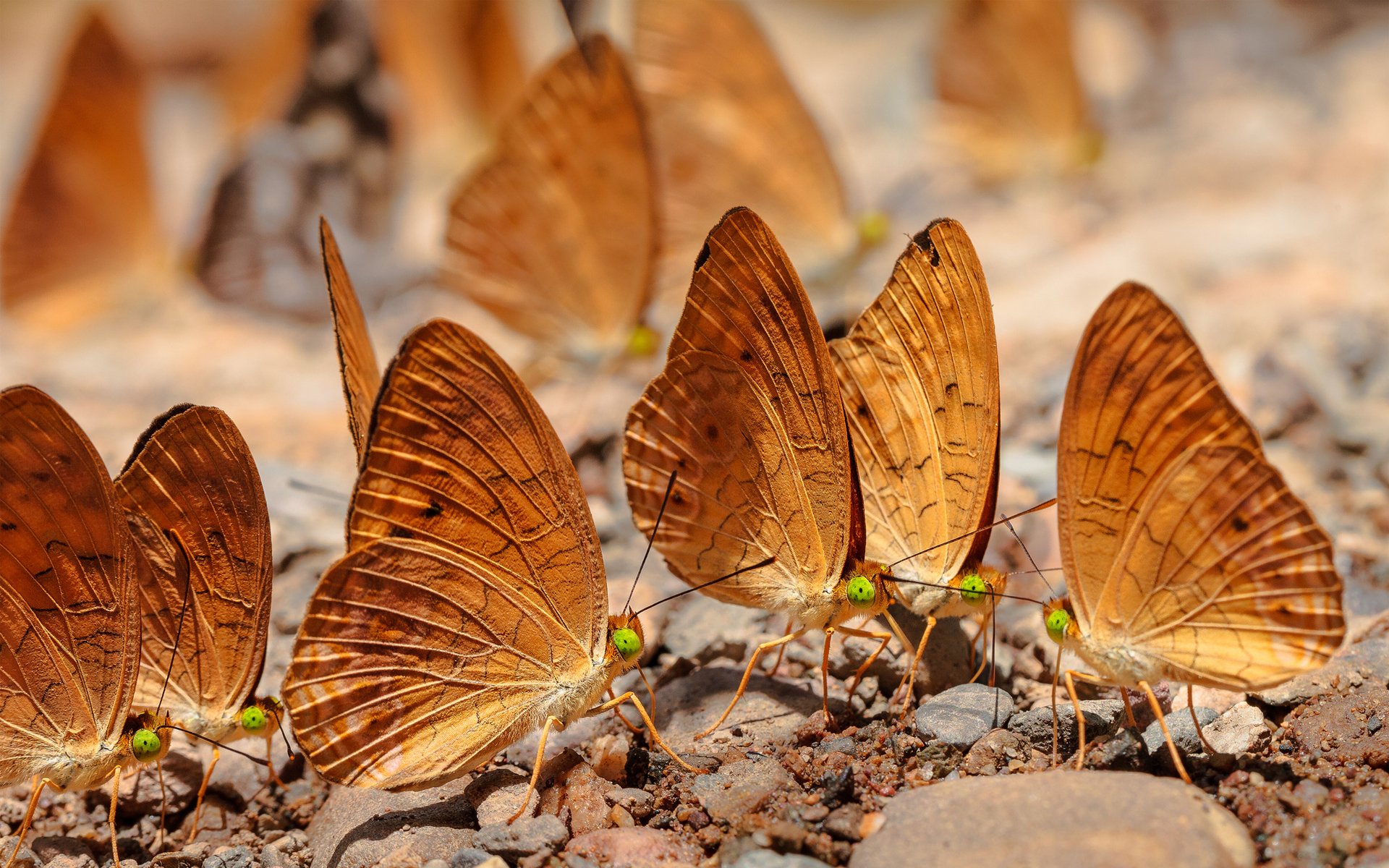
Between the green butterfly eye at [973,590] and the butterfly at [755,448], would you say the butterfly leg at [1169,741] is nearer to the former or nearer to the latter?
the green butterfly eye at [973,590]

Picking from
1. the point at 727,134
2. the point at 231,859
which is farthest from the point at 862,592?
the point at 727,134

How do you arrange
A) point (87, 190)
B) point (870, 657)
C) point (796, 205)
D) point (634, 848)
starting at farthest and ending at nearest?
point (87, 190)
point (796, 205)
point (870, 657)
point (634, 848)

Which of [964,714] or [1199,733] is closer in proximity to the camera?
[1199,733]

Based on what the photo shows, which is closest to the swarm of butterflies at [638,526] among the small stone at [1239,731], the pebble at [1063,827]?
the small stone at [1239,731]

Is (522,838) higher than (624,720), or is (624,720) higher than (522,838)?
(624,720)

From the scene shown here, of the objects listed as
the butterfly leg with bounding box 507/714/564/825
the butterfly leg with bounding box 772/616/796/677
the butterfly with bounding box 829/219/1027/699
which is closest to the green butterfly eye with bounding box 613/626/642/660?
the butterfly leg with bounding box 507/714/564/825

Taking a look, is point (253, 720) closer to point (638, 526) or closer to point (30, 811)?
point (30, 811)

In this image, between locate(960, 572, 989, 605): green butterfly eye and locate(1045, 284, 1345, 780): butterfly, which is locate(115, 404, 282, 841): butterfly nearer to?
locate(960, 572, 989, 605): green butterfly eye

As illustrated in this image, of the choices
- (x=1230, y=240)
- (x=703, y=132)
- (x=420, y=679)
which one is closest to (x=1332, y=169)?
(x=1230, y=240)
